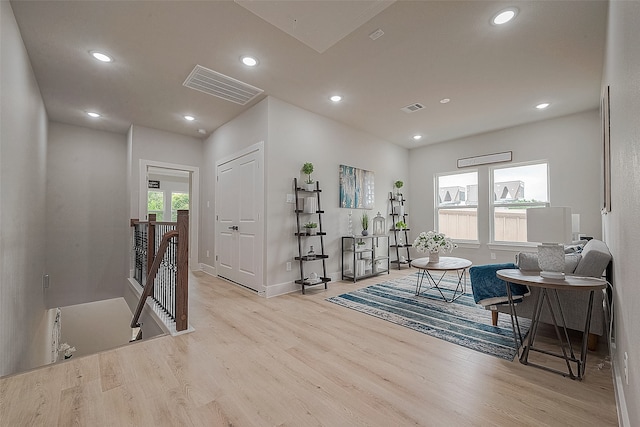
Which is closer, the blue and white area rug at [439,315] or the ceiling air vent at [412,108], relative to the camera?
the blue and white area rug at [439,315]

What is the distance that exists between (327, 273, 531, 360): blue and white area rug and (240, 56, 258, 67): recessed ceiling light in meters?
2.98

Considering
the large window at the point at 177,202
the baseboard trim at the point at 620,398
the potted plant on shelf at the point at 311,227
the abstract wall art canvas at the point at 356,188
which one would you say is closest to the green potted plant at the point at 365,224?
the abstract wall art canvas at the point at 356,188

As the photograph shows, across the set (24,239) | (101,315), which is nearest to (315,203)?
(24,239)

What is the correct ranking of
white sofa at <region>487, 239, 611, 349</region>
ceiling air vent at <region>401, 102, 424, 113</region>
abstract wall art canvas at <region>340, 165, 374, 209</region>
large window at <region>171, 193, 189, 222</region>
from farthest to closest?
1. large window at <region>171, 193, 189, 222</region>
2. abstract wall art canvas at <region>340, 165, 374, 209</region>
3. ceiling air vent at <region>401, 102, 424, 113</region>
4. white sofa at <region>487, 239, 611, 349</region>

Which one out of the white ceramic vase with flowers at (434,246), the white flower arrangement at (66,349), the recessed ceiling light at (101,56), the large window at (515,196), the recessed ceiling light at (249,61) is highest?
the recessed ceiling light at (101,56)

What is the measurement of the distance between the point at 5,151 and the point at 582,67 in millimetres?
5687

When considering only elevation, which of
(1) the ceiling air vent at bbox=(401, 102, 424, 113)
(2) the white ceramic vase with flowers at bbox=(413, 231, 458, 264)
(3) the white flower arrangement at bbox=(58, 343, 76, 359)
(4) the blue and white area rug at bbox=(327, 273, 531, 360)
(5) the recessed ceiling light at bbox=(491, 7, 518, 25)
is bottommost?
(3) the white flower arrangement at bbox=(58, 343, 76, 359)

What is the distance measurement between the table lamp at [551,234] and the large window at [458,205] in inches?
149

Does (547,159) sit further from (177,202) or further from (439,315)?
(177,202)

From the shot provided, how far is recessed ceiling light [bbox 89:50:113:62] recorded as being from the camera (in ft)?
9.36

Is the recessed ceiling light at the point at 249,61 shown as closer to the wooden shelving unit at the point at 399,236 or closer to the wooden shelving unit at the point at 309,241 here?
the wooden shelving unit at the point at 309,241

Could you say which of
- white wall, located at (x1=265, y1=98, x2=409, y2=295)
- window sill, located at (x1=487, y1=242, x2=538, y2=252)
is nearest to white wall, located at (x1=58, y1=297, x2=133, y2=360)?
white wall, located at (x1=265, y1=98, x2=409, y2=295)

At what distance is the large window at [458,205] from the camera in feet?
18.6

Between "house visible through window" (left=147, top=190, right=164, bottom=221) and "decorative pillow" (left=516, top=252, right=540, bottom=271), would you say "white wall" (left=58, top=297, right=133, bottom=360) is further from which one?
"decorative pillow" (left=516, top=252, right=540, bottom=271)
